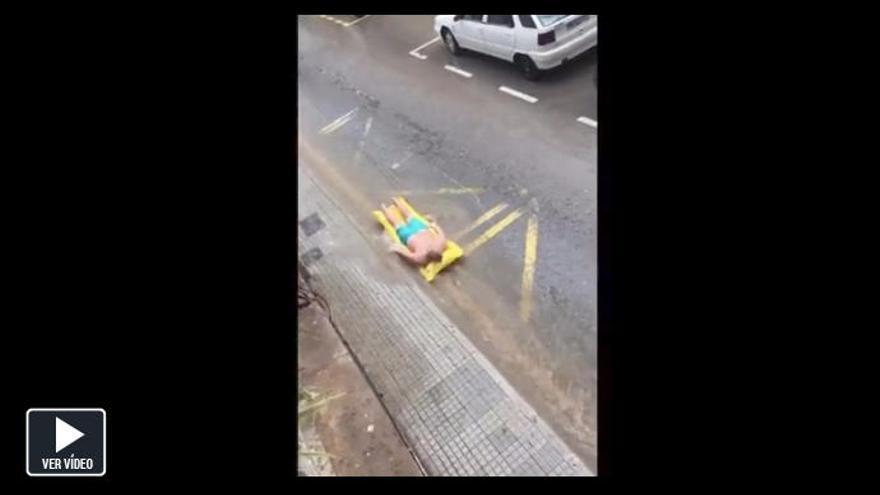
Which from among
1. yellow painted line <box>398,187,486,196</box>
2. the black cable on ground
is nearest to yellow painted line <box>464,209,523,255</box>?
yellow painted line <box>398,187,486,196</box>

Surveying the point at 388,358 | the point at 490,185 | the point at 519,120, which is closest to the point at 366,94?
the point at 519,120

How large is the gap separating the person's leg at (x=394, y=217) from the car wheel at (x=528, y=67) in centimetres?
361

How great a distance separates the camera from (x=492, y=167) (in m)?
7.74

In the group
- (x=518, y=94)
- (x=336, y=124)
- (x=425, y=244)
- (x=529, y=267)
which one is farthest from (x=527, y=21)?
(x=529, y=267)

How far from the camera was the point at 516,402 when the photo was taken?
4.91 meters

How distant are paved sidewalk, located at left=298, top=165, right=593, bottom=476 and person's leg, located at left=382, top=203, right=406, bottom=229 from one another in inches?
10.0

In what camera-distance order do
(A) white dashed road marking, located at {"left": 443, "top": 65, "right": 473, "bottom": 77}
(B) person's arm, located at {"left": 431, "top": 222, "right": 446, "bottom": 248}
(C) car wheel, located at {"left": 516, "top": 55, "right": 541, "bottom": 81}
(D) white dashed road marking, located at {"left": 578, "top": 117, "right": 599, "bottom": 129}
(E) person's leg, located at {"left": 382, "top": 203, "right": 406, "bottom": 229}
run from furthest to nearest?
(A) white dashed road marking, located at {"left": 443, "top": 65, "right": 473, "bottom": 77}
(C) car wheel, located at {"left": 516, "top": 55, "right": 541, "bottom": 81}
(D) white dashed road marking, located at {"left": 578, "top": 117, "right": 599, "bottom": 129}
(E) person's leg, located at {"left": 382, "top": 203, "right": 406, "bottom": 229}
(B) person's arm, located at {"left": 431, "top": 222, "right": 446, "bottom": 248}

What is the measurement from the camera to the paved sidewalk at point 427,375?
4559 millimetres

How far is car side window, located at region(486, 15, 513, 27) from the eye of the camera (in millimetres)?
9211

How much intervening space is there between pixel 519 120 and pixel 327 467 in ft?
18.8

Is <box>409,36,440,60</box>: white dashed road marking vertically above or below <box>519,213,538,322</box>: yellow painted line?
above

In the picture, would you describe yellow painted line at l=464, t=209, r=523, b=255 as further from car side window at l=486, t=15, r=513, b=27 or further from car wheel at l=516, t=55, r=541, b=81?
car side window at l=486, t=15, r=513, b=27

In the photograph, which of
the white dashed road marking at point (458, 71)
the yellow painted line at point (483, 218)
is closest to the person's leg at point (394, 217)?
the yellow painted line at point (483, 218)
